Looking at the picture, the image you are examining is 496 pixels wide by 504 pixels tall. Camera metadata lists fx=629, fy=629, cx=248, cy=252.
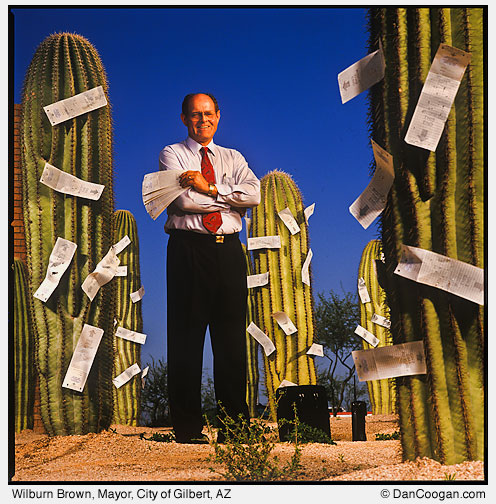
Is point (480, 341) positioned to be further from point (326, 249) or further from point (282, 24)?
point (282, 24)

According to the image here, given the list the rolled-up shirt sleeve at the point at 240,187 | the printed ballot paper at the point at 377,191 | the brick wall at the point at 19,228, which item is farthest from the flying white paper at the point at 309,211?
the brick wall at the point at 19,228

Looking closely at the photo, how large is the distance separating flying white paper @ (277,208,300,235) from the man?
36cm

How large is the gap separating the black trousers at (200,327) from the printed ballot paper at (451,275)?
807 mm

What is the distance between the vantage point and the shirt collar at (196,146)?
2.76m

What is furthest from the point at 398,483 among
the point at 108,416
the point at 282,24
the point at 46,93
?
the point at 46,93

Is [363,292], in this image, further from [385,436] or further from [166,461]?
[166,461]

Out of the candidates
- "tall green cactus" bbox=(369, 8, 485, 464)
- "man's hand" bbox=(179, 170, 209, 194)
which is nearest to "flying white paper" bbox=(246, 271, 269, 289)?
"man's hand" bbox=(179, 170, 209, 194)

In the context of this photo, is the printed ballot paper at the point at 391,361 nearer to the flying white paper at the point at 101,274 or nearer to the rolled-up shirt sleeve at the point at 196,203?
the rolled-up shirt sleeve at the point at 196,203

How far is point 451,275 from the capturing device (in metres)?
2.25

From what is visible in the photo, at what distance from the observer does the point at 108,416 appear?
9.50 feet

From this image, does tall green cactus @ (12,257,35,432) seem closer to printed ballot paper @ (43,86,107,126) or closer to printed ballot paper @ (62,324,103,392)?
printed ballot paper @ (62,324,103,392)

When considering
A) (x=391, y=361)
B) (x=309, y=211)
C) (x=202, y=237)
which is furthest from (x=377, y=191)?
(x=202, y=237)

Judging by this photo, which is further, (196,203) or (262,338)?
(262,338)

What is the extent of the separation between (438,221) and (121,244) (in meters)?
1.38
